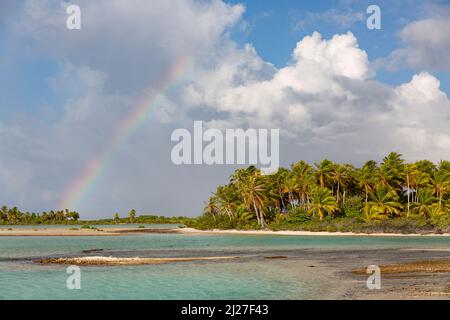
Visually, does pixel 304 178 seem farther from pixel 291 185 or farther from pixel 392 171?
pixel 392 171

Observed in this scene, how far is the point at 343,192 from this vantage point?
120000 mm

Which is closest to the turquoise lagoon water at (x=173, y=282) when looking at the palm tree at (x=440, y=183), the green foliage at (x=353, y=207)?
the palm tree at (x=440, y=183)

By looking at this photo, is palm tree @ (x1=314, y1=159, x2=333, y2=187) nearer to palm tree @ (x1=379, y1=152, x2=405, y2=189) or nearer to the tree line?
the tree line

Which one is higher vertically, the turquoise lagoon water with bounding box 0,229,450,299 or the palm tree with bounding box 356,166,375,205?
the palm tree with bounding box 356,166,375,205

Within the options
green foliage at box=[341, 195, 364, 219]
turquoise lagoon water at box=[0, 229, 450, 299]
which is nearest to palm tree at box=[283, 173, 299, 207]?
green foliage at box=[341, 195, 364, 219]

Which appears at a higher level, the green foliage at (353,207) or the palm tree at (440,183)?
the palm tree at (440,183)

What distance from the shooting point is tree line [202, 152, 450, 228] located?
10056 centimetres

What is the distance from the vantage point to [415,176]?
102688 millimetres

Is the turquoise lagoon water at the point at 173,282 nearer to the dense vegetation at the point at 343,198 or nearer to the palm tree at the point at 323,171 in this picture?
the dense vegetation at the point at 343,198

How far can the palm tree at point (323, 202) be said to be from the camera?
4188 inches

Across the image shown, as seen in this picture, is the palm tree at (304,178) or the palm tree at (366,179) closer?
the palm tree at (366,179)
